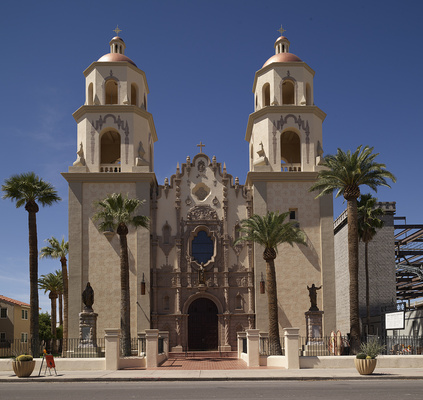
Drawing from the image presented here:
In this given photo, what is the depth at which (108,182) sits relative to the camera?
4341 centimetres

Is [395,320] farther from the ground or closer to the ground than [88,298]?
closer to the ground

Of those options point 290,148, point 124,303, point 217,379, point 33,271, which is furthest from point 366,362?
point 290,148

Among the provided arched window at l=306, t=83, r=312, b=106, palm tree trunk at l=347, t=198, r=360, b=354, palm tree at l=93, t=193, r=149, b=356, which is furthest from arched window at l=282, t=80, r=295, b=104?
palm tree at l=93, t=193, r=149, b=356

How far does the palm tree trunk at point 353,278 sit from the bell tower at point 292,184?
4408mm

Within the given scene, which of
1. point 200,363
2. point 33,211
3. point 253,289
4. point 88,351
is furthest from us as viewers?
point 253,289

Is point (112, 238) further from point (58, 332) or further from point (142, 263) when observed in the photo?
point (58, 332)

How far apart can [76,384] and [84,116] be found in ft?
81.8

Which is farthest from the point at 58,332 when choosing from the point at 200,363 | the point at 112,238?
the point at 200,363

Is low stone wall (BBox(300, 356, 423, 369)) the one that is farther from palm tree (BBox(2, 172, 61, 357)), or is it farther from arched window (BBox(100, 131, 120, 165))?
arched window (BBox(100, 131, 120, 165))

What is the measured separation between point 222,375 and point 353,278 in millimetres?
12987

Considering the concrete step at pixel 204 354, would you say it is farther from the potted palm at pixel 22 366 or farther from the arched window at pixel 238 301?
the potted palm at pixel 22 366

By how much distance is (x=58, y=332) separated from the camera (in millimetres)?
77500

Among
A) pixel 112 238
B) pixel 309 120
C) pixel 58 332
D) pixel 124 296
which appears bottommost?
pixel 58 332

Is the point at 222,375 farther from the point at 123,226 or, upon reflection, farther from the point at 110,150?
the point at 110,150
